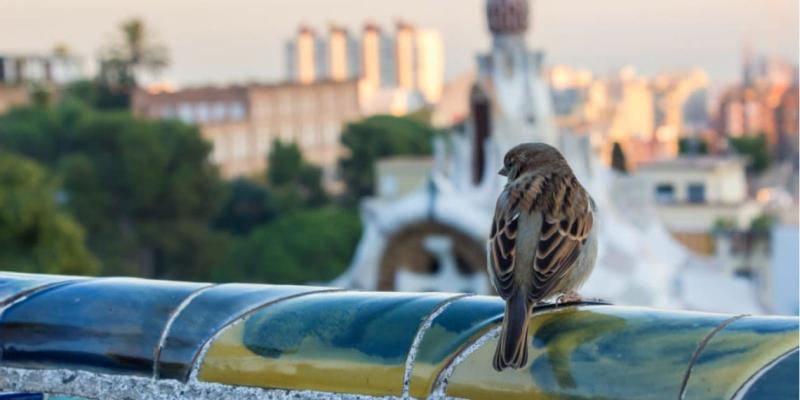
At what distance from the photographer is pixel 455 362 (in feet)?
11.4

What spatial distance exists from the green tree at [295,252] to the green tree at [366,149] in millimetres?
12013

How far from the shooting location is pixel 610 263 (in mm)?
28094

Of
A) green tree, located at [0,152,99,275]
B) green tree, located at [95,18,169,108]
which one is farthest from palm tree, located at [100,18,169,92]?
green tree, located at [0,152,99,275]

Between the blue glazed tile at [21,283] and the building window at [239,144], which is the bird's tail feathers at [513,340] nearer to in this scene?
the blue glazed tile at [21,283]

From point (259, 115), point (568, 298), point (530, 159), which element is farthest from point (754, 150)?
point (568, 298)

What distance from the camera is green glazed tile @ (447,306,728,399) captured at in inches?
128

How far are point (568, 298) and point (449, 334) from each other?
22.5 inches

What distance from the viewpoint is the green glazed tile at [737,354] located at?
315 cm

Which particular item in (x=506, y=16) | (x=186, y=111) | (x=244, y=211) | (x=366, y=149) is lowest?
(x=244, y=211)

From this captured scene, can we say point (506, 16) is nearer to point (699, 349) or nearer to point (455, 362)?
point (455, 362)

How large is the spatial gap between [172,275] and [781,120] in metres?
40.1

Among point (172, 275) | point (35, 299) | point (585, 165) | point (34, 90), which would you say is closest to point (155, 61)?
point (34, 90)

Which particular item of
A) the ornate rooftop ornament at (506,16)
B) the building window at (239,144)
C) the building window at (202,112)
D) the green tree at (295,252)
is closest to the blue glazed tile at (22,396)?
the ornate rooftop ornament at (506,16)

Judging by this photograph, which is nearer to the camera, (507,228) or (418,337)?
(418,337)
